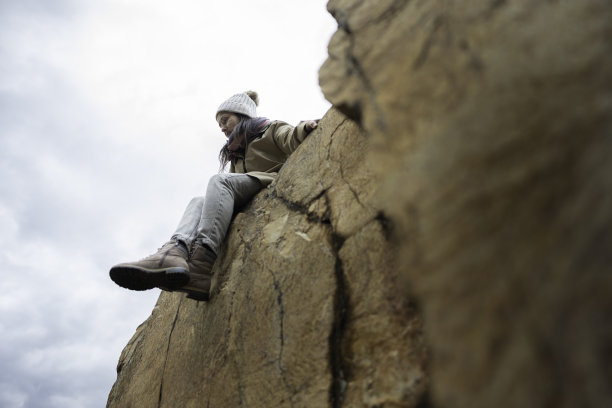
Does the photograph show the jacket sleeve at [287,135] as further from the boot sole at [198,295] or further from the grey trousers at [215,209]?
the boot sole at [198,295]

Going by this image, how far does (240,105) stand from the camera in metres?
2.80

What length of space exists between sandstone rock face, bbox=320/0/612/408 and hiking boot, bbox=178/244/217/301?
1.19 m

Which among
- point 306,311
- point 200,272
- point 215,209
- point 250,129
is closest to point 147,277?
point 200,272

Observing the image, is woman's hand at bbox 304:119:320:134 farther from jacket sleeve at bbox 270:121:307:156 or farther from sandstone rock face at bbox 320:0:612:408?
sandstone rock face at bbox 320:0:612:408

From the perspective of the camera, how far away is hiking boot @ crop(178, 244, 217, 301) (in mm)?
1902

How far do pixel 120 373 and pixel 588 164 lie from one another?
2942mm

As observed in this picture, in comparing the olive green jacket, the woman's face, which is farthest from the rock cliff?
the woman's face

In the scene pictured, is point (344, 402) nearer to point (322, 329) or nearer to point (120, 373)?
point (322, 329)

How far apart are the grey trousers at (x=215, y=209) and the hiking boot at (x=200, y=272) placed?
1.3 inches

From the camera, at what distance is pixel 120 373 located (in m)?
2.86

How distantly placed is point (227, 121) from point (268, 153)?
51 centimetres

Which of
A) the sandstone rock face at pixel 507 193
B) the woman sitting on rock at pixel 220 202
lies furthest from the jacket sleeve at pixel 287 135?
the sandstone rock face at pixel 507 193

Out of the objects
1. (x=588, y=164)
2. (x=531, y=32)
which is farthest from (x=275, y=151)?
(x=588, y=164)

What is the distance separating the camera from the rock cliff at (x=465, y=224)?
2.30ft
